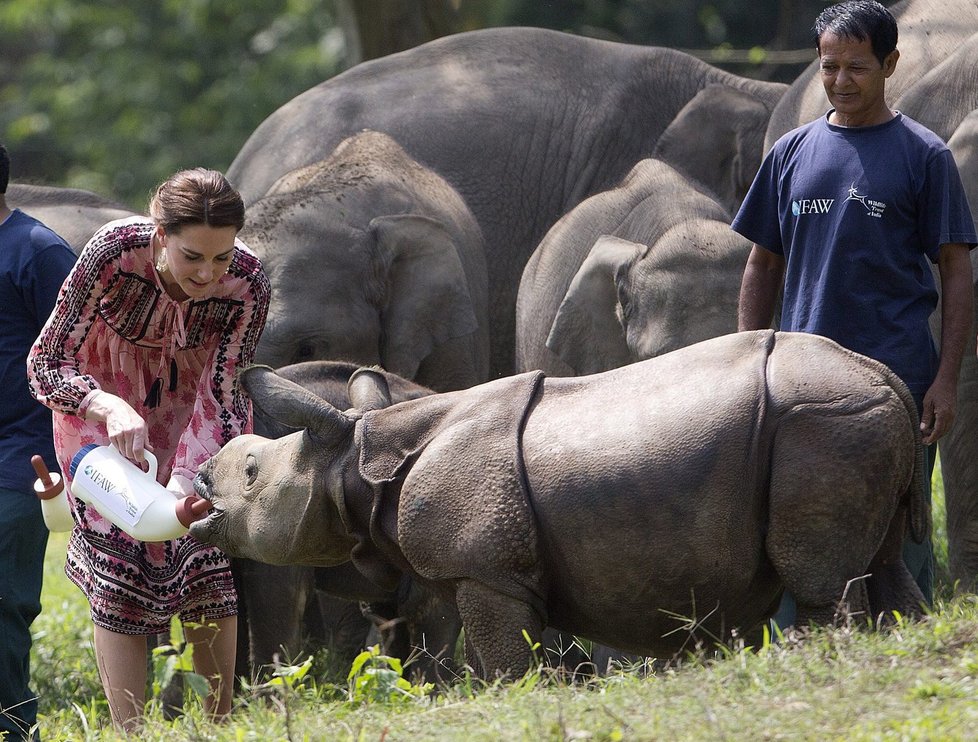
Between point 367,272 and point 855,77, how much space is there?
3.59 m

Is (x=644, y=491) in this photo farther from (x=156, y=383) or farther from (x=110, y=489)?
(x=156, y=383)

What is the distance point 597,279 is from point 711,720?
154 inches

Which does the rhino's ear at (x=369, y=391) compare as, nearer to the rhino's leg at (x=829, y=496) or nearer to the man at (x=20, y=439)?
the man at (x=20, y=439)

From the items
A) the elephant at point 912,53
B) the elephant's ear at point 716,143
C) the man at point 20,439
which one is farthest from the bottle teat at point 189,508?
the elephant's ear at point 716,143

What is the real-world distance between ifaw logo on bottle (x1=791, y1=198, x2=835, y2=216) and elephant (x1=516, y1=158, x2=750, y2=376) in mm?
1645

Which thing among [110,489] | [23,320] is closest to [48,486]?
[110,489]

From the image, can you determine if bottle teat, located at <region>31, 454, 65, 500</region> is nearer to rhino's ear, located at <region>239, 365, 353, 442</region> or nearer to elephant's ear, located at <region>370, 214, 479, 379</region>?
rhino's ear, located at <region>239, 365, 353, 442</region>

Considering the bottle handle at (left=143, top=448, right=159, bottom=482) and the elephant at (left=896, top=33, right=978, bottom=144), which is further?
the elephant at (left=896, top=33, right=978, bottom=144)

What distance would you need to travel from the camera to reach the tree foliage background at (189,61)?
17.9m

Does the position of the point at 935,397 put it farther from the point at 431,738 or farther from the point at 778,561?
the point at 431,738

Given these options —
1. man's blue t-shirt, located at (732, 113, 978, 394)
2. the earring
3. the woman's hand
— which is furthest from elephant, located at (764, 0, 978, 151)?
the woman's hand

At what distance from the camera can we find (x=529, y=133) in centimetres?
962

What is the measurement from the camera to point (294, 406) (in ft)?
16.6

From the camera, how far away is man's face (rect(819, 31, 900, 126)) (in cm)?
526
